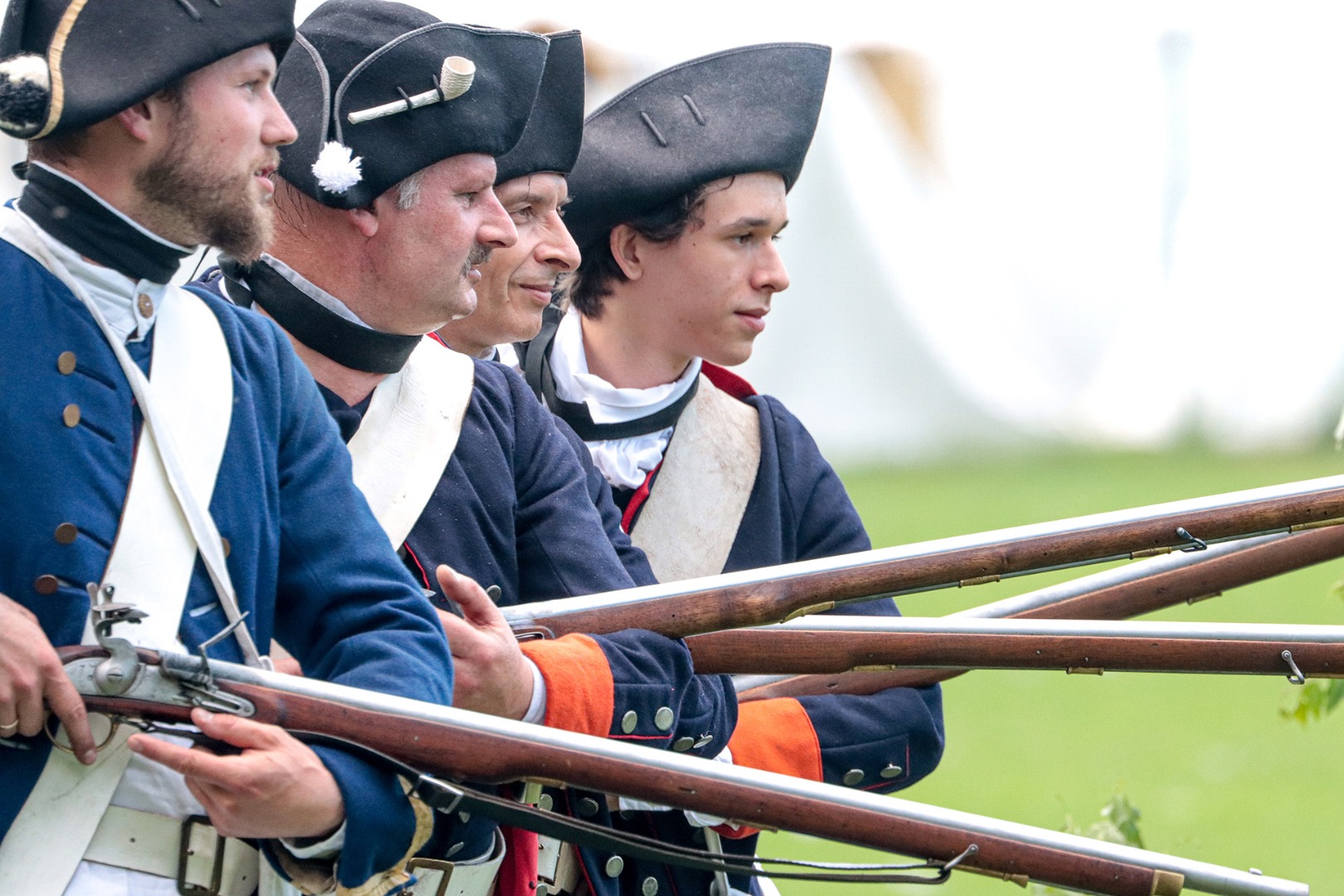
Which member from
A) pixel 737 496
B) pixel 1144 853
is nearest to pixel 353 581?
pixel 1144 853

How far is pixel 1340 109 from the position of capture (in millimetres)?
18016

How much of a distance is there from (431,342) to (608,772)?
96cm

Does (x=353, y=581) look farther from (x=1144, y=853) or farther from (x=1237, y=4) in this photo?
(x=1237, y=4)

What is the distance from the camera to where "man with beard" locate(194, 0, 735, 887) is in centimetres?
285

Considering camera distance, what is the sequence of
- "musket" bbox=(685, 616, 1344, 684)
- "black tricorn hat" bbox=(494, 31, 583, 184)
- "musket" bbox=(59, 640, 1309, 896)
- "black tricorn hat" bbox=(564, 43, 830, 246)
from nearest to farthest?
"musket" bbox=(59, 640, 1309, 896) < "musket" bbox=(685, 616, 1344, 684) < "black tricorn hat" bbox=(494, 31, 583, 184) < "black tricorn hat" bbox=(564, 43, 830, 246)

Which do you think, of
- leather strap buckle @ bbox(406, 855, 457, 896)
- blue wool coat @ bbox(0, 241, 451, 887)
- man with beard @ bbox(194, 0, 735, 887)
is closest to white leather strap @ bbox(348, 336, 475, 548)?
man with beard @ bbox(194, 0, 735, 887)

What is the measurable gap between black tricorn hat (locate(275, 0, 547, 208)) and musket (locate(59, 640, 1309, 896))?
1008mm

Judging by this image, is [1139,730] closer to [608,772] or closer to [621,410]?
[621,410]

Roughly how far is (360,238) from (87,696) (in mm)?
1063

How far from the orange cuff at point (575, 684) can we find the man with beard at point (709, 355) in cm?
61

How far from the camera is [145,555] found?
2178 mm

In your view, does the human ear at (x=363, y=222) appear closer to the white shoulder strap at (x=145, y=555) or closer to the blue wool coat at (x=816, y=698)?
the white shoulder strap at (x=145, y=555)

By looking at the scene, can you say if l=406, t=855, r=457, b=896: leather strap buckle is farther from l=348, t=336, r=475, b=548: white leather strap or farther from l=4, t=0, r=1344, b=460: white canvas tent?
l=4, t=0, r=1344, b=460: white canvas tent

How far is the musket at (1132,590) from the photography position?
3.50 meters
